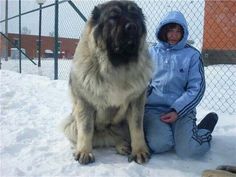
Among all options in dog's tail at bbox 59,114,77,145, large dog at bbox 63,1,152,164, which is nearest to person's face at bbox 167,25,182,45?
large dog at bbox 63,1,152,164

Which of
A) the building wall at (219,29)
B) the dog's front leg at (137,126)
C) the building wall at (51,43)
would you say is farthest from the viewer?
the building wall at (51,43)

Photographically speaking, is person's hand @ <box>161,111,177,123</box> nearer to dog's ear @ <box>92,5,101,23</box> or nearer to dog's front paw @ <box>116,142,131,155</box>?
dog's front paw @ <box>116,142,131,155</box>

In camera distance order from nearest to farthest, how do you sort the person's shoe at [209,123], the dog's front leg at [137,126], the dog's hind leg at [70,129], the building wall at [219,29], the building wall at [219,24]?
the dog's front leg at [137,126], the dog's hind leg at [70,129], the person's shoe at [209,123], the building wall at [219,29], the building wall at [219,24]

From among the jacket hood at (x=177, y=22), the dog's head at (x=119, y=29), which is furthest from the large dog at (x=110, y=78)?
the jacket hood at (x=177, y=22)

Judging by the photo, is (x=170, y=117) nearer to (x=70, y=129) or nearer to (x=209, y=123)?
(x=209, y=123)

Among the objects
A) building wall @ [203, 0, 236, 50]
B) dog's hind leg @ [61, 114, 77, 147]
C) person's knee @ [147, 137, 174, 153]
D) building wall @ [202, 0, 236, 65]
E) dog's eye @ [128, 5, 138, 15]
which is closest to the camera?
dog's eye @ [128, 5, 138, 15]

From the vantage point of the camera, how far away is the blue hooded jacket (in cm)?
351

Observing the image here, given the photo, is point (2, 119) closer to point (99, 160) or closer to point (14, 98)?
point (14, 98)

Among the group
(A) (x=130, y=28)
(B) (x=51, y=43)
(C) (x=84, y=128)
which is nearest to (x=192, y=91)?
(A) (x=130, y=28)

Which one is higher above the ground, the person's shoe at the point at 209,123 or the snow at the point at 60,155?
the person's shoe at the point at 209,123

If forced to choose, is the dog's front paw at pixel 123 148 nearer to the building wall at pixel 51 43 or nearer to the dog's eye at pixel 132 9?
the dog's eye at pixel 132 9

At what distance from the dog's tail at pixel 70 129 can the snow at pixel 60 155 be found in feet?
0.34

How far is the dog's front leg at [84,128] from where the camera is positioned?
3301mm

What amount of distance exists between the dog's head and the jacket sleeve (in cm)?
54
